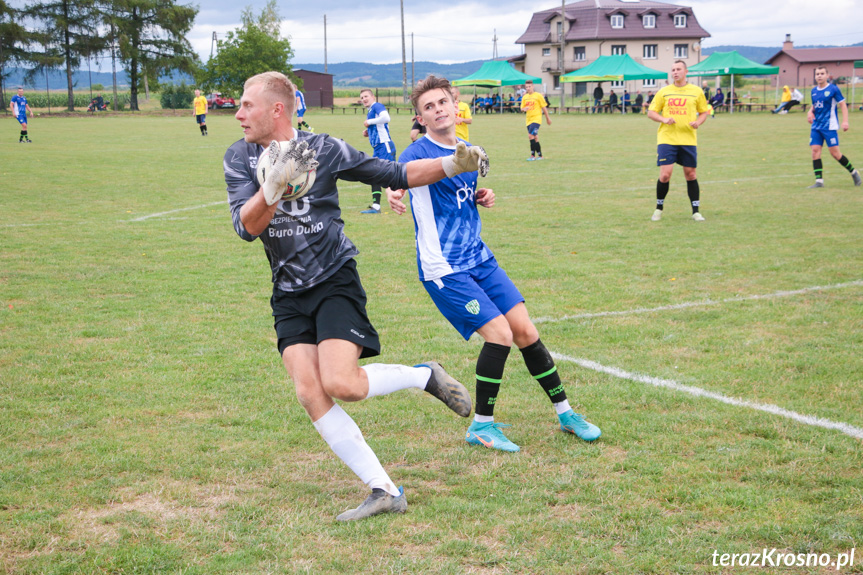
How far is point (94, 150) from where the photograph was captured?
24.8 m

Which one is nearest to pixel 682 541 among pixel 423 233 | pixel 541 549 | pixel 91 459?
pixel 541 549

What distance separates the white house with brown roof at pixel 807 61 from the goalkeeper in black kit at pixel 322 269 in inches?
3800

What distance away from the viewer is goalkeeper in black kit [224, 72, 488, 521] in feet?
11.4

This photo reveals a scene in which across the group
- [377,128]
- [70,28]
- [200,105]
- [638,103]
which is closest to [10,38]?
[70,28]

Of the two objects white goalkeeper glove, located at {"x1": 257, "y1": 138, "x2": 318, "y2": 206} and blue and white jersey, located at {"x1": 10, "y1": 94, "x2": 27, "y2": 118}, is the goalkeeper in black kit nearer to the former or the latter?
white goalkeeper glove, located at {"x1": 257, "y1": 138, "x2": 318, "y2": 206}

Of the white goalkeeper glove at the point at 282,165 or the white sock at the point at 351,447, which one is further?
the white sock at the point at 351,447

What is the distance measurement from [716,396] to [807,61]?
98.3 meters

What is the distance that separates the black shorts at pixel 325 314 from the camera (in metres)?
3.55

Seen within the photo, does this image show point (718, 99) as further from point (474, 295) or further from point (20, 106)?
point (474, 295)

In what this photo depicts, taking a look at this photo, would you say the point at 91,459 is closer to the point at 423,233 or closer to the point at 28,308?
the point at 423,233

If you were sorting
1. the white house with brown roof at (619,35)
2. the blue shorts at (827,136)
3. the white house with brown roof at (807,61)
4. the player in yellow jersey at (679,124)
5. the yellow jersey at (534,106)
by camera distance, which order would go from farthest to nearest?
the white house with brown roof at (807,61), the white house with brown roof at (619,35), the yellow jersey at (534,106), the blue shorts at (827,136), the player in yellow jersey at (679,124)

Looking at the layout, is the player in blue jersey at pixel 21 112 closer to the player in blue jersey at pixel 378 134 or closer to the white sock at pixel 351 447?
the player in blue jersey at pixel 378 134
